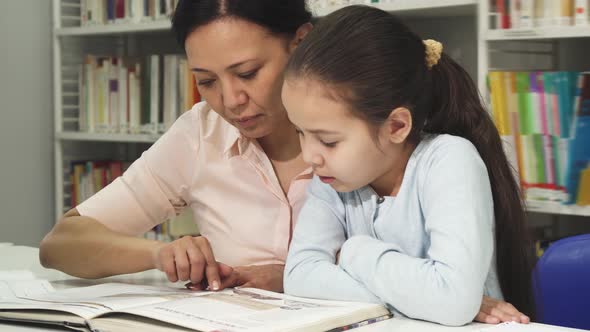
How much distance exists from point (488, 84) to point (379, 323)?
1233 mm

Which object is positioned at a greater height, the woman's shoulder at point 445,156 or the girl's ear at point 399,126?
the girl's ear at point 399,126

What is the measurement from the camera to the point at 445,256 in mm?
1092

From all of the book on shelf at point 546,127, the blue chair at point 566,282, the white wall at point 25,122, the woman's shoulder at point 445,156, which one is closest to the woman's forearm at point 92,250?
the woman's shoulder at point 445,156

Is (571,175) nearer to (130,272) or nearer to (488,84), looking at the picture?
(488,84)

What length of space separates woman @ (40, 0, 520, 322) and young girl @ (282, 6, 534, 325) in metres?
0.19

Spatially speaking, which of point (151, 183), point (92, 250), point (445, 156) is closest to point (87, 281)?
point (92, 250)

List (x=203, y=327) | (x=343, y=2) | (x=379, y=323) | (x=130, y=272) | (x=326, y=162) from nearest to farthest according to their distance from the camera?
(x=203, y=327)
(x=379, y=323)
(x=326, y=162)
(x=130, y=272)
(x=343, y=2)

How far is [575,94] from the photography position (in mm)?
2055

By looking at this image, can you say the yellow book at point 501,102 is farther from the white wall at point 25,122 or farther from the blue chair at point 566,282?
the white wall at point 25,122

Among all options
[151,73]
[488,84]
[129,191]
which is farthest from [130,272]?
[151,73]

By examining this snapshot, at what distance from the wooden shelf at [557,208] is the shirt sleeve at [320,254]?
88cm

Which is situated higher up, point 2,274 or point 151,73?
point 151,73

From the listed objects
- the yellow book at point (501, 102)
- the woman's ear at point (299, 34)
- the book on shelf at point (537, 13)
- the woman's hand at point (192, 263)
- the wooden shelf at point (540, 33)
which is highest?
the book on shelf at point (537, 13)

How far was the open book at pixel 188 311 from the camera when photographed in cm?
101
